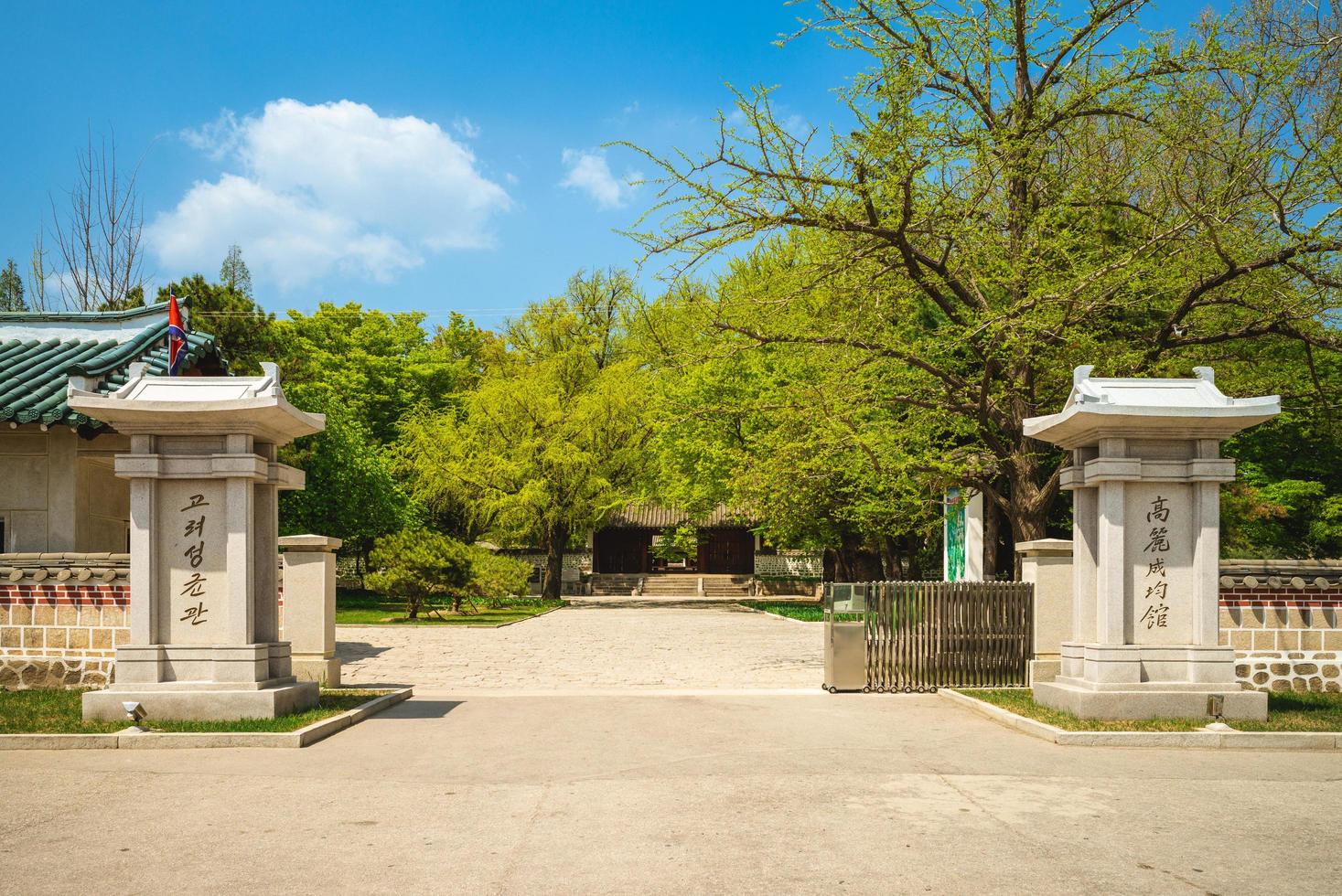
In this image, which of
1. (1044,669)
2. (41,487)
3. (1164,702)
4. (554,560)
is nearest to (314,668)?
(41,487)

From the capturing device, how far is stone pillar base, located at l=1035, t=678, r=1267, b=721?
10.7 meters

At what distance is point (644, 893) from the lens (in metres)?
5.52

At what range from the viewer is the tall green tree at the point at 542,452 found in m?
37.8

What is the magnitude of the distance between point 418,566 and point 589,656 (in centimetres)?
937

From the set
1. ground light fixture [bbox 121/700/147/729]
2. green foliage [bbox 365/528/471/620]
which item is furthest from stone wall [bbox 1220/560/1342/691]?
green foliage [bbox 365/528/471/620]

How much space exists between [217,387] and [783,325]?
16.3 m

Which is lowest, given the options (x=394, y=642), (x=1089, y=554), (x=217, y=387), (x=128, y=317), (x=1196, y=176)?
(x=394, y=642)

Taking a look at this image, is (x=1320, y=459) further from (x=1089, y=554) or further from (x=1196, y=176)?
(x=1089, y=554)

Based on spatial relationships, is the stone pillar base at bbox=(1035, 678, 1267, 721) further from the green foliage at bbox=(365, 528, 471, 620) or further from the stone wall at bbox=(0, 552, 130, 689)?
the green foliage at bbox=(365, 528, 471, 620)

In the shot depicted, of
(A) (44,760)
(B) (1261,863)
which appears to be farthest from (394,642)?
(B) (1261,863)

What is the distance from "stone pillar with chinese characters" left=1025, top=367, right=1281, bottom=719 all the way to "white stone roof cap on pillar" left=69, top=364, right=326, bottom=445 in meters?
8.14

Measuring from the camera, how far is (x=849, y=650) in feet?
45.4

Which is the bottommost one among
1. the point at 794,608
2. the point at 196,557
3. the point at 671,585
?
the point at 671,585

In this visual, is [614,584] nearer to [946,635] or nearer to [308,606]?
[946,635]
